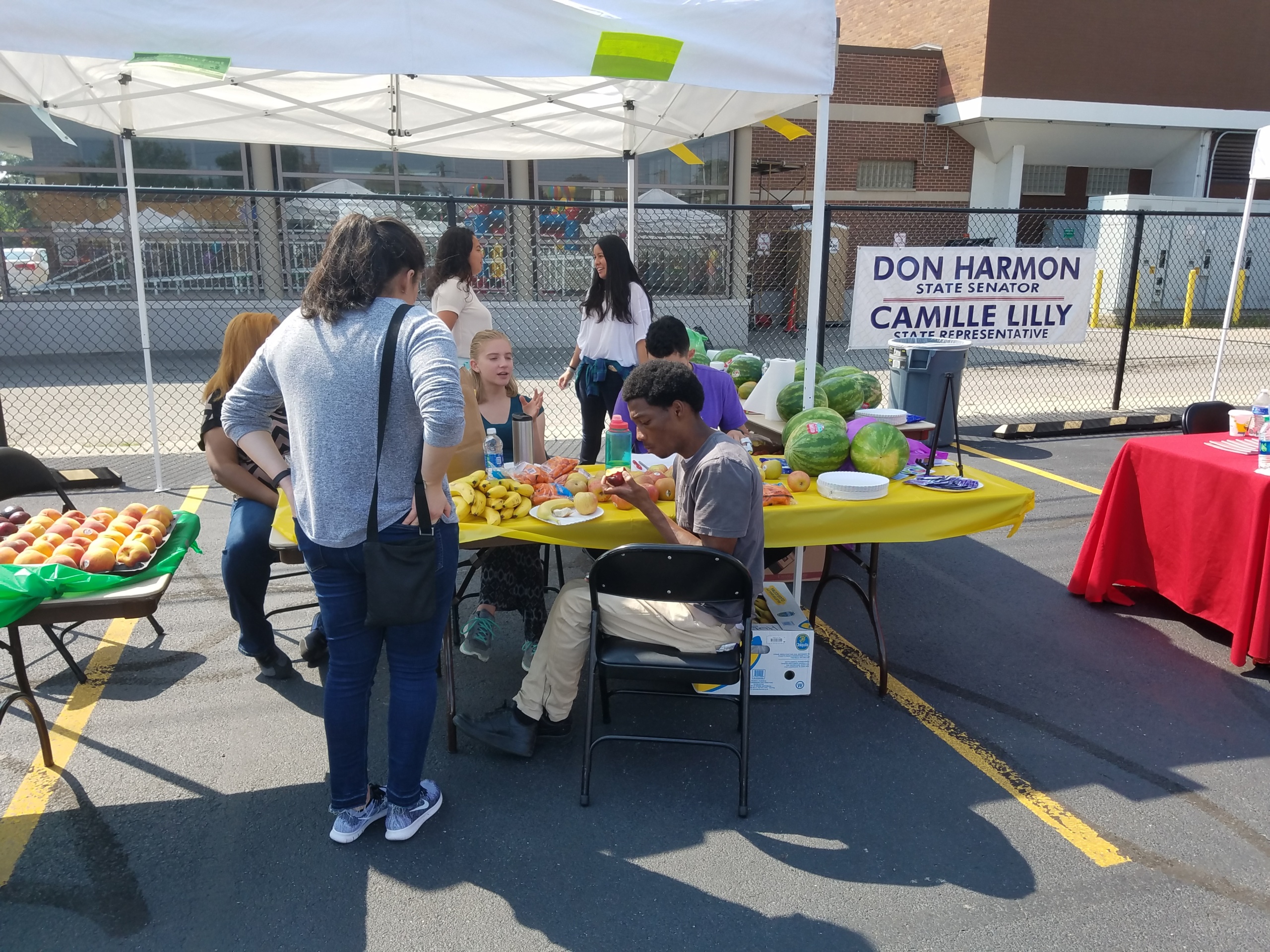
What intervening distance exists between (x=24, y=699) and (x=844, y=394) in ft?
13.6

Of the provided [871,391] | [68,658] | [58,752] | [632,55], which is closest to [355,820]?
[58,752]

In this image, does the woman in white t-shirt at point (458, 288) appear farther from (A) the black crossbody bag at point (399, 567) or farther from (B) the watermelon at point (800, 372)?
(A) the black crossbody bag at point (399, 567)

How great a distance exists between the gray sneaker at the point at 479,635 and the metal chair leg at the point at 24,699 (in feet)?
5.41

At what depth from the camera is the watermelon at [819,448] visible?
392 centimetres

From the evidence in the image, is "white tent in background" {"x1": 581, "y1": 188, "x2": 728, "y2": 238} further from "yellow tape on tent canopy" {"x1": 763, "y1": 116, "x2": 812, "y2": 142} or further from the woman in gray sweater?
the woman in gray sweater

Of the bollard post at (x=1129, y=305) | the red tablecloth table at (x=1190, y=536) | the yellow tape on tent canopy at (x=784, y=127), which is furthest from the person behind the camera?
the bollard post at (x=1129, y=305)

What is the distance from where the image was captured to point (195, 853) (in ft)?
9.18

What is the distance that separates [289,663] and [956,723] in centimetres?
294

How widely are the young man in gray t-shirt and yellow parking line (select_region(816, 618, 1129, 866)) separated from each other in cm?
110

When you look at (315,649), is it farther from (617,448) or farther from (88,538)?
(617,448)

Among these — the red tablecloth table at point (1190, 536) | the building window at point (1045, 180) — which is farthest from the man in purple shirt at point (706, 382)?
the building window at point (1045, 180)

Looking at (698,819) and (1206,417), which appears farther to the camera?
(1206,417)

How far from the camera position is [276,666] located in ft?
12.8

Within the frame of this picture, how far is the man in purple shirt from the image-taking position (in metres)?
4.38
